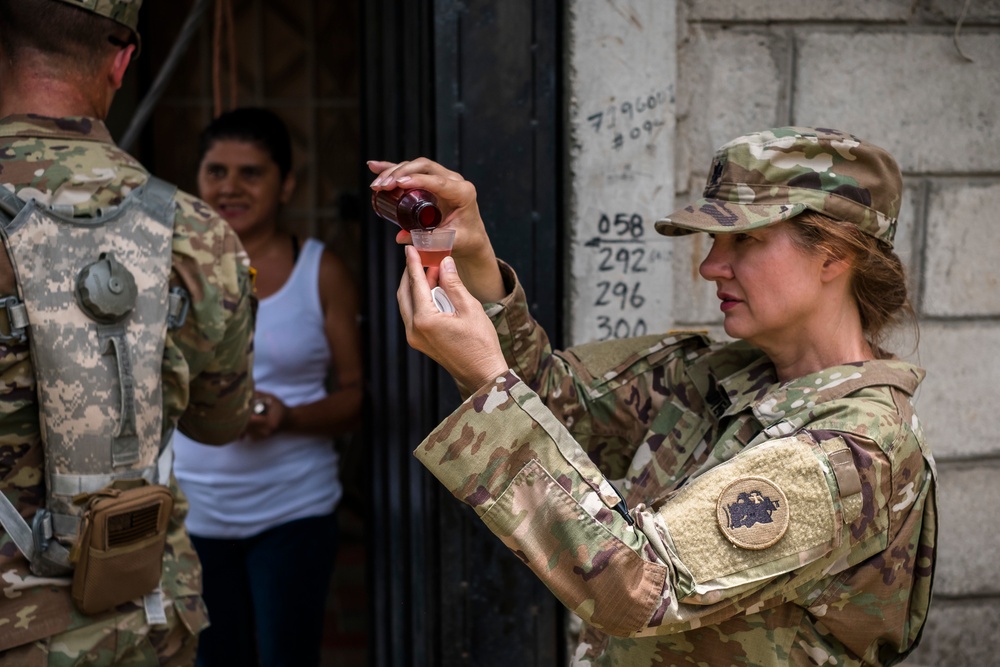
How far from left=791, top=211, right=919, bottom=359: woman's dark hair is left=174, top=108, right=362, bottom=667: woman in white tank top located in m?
1.63

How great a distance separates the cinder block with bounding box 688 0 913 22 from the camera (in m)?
2.35

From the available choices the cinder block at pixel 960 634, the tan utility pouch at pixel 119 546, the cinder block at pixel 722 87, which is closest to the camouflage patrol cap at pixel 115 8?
the tan utility pouch at pixel 119 546

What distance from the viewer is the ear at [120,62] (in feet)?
6.54

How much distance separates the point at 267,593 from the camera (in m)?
2.77

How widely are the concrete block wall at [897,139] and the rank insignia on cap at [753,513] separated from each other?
3.52 ft

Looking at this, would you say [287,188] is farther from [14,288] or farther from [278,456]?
[14,288]

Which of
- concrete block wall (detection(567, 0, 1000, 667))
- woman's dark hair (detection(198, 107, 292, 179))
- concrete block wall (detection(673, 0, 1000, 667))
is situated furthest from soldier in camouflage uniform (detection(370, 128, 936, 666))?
woman's dark hair (detection(198, 107, 292, 179))

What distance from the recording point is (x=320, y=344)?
290 centimetres

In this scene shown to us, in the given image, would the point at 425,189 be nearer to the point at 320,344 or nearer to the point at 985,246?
the point at 320,344

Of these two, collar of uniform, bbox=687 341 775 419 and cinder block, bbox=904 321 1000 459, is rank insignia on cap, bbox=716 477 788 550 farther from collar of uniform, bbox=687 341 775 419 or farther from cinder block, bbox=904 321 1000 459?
cinder block, bbox=904 321 1000 459

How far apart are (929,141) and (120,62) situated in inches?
74.8

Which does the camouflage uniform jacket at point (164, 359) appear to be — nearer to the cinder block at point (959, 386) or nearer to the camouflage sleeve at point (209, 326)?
the camouflage sleeve at point (209, 326)

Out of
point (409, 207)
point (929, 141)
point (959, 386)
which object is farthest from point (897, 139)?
point (409, 207)

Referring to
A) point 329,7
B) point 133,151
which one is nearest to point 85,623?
point 133,151
